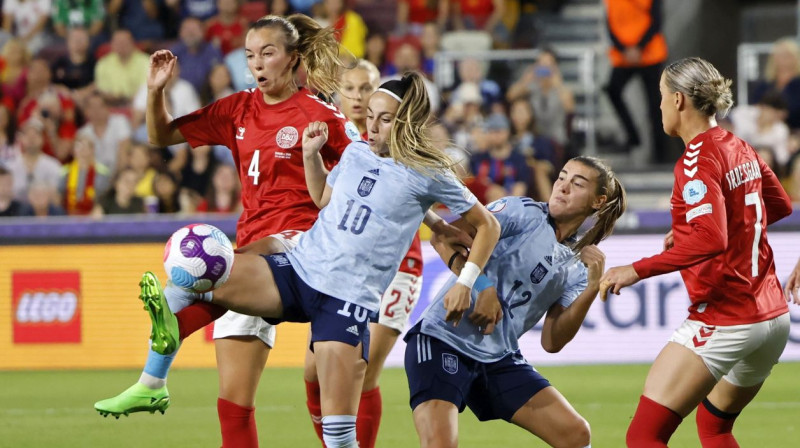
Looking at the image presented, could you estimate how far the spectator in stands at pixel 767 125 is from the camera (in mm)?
12719

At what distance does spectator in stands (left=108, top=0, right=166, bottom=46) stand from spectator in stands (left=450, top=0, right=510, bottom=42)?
12.6ft

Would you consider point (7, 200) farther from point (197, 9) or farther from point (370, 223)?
point (370, 223)

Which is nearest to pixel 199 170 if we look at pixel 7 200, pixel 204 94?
pixel 204 94

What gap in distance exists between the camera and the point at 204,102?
14.0 m

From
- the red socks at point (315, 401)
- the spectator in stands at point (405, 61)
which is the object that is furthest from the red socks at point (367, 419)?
the spectator in stands at point (405, 61)

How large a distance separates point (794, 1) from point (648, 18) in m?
4.54

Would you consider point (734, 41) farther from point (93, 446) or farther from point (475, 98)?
point (93, 446)

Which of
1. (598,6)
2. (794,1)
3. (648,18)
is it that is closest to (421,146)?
(648,18)

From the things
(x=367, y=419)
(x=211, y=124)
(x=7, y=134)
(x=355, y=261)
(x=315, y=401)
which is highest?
(x=211, y=124)

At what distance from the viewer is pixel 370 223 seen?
193 inches

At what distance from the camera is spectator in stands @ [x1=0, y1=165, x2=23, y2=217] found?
1226 cm

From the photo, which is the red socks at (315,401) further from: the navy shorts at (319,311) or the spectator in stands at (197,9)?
the spectator in stands at (197,9)

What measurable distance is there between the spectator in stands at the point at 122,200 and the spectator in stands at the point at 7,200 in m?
0.77

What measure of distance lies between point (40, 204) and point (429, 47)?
16.0 ft
